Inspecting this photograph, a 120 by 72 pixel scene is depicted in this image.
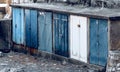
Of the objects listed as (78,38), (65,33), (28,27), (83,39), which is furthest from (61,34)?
(28,27)

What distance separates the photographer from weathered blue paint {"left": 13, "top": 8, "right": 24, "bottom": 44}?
1869 centimetres

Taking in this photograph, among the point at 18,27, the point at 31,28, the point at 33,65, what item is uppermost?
the point at 31,28

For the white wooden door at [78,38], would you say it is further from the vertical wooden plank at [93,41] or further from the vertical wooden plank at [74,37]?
the vertical wooden plank at [93,41]

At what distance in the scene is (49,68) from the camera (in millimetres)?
15102

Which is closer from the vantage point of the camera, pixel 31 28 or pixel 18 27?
pixel 31 28

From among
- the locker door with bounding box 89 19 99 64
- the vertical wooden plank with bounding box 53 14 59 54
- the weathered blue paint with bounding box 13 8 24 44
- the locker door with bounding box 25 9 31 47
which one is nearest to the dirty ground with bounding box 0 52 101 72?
the locker door with bounding box 89 19 99 64

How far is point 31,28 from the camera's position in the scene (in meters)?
18.0

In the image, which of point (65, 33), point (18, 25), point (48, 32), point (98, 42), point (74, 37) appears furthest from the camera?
point (18, 25)

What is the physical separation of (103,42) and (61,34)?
2656mm

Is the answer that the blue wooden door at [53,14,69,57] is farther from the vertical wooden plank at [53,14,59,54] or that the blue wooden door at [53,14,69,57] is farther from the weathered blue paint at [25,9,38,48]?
the weathered blue paint at [25,9,38,48]

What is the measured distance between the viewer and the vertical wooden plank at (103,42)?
45.4 ft

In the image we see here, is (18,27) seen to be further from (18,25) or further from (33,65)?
(33,65)

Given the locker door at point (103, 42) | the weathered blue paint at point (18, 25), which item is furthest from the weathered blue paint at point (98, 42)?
the weathered blue paint at point (18, 25)

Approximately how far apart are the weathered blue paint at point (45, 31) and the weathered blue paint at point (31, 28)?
0.41 metres
